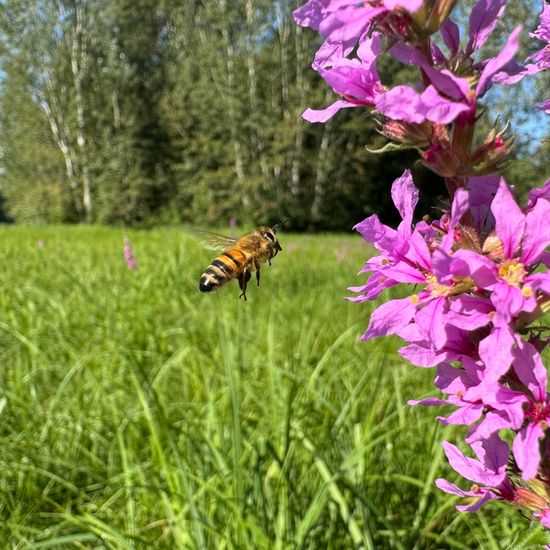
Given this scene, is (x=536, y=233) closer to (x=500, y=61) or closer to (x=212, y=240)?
(x=500, y=61)

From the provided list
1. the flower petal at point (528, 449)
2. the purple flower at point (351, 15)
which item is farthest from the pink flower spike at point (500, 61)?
the flower petal at point (528, 449)

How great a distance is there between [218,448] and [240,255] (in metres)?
0.71

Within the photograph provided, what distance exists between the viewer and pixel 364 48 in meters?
0.87

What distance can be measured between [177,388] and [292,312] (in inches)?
59.0

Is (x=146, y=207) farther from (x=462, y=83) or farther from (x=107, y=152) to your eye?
(x=462, y=83)

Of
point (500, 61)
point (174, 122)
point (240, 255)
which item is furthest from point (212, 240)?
point (174, 122)

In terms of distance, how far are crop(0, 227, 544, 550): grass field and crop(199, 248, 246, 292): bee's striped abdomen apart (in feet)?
0.96

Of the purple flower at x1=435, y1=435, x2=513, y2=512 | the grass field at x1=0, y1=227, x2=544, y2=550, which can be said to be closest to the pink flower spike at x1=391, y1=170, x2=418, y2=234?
the purple flower at x1=435, y1=435, x2=513, y2=512

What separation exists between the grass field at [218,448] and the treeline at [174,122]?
18779 millimetres

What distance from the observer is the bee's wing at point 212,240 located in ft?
6.17

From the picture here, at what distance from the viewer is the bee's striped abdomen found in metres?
1.73

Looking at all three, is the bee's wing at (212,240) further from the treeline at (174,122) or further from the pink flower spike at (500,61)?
the treeline at (174,122)

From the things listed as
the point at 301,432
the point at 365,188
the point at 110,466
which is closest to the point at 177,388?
the point at 110,466

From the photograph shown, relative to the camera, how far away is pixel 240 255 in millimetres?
1858
